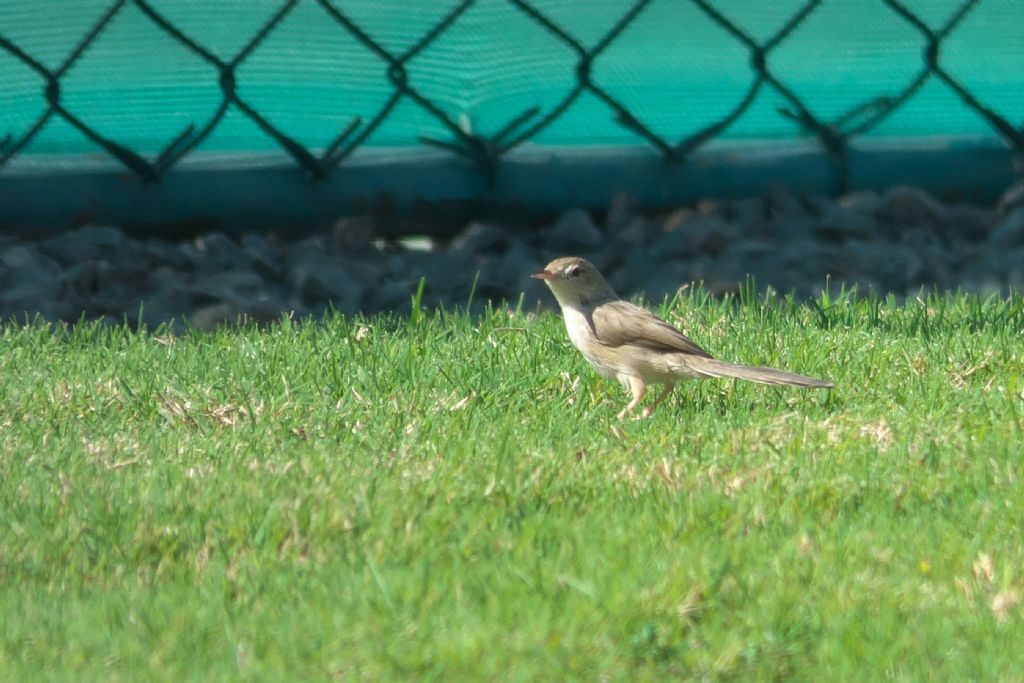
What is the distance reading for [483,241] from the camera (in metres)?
7.09

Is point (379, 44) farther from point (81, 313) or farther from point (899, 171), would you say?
point (899, 171)

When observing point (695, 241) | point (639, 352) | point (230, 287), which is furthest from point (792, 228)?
point (230, 287)

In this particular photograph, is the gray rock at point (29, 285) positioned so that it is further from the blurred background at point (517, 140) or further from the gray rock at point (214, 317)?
the gray rock at point (214, 317)

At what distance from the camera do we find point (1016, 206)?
7555mm

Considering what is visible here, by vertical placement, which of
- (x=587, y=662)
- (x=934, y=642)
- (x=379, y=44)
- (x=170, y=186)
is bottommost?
(x=587, y=662)

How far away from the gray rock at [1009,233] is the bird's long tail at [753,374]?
2870mm

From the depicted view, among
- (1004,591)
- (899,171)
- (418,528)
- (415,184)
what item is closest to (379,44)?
(415,184)

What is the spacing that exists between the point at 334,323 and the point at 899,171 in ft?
10.8

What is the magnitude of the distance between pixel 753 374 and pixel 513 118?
9.95 feet

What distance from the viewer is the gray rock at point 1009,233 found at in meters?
7.19

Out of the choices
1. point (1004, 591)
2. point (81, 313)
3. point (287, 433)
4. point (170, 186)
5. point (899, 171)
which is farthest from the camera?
point (899, 171)

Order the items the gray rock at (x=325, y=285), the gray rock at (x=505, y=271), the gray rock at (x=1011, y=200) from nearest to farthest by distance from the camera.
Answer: the gray rock at (x=325, y=285)
the gray rock at (x=505, y=271)
the gray rock at (x=1011, y=200)

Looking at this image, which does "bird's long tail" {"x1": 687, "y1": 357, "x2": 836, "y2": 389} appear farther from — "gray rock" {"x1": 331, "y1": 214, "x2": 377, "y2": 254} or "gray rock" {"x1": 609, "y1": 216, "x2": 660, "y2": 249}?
"gray rock" {"x1": 331, "y1": 214, "x2": 377, "y2": 254}

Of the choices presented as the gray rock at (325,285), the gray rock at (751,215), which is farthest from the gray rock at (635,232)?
the gray rock at (325,285)
